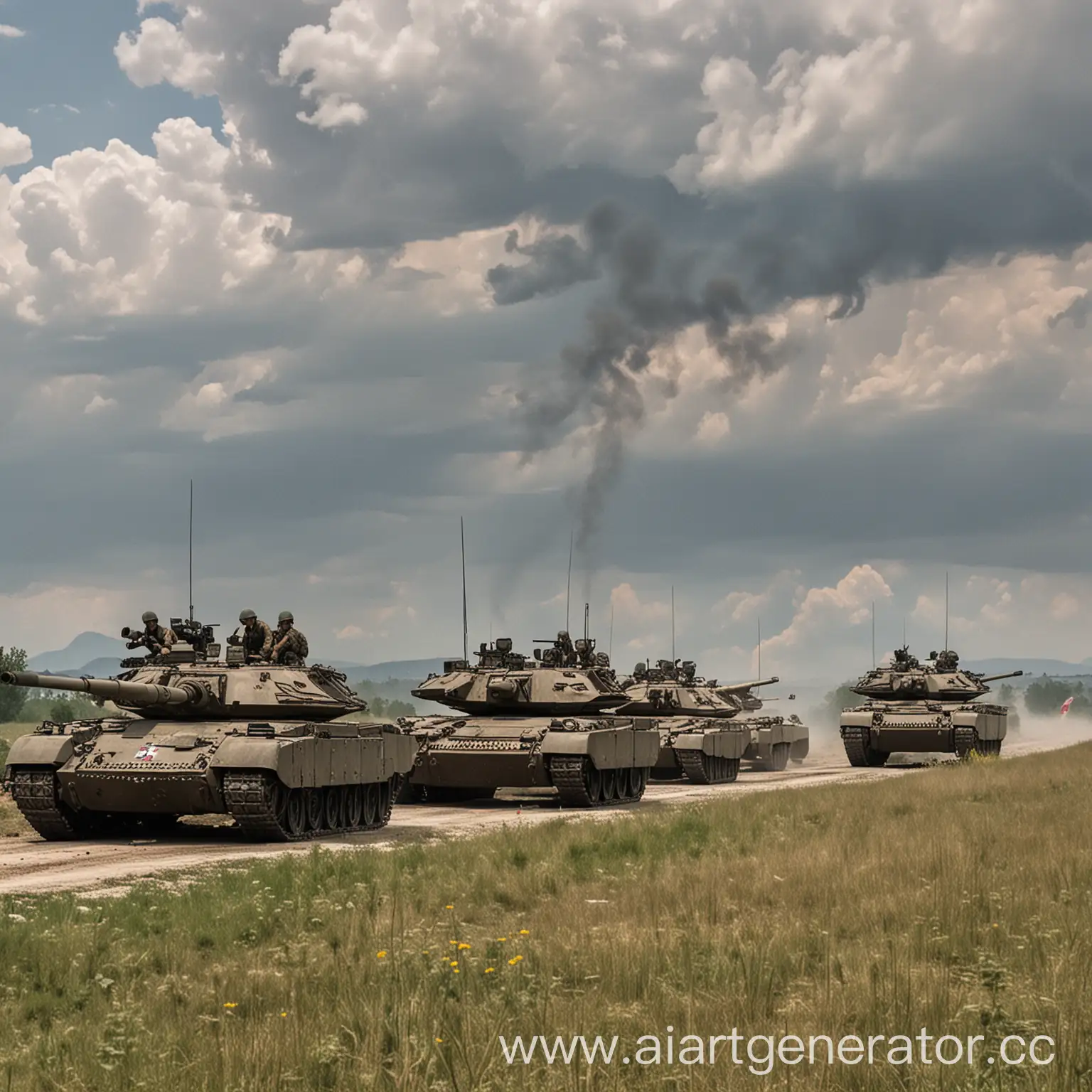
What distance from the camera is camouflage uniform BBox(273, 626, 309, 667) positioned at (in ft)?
82.9

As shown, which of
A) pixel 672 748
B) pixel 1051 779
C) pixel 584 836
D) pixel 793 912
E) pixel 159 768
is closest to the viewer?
pixel 793 912

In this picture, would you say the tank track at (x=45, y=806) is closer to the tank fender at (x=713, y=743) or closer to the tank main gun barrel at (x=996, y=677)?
the tank fender at (x=713, y=743)

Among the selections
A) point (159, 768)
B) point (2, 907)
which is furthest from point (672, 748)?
point (2, 907)

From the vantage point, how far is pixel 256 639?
2548cm

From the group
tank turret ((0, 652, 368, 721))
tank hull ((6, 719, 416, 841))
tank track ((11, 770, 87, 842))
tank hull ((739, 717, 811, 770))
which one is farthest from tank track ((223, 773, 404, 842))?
tank hull ((739, 717, 811, 770))

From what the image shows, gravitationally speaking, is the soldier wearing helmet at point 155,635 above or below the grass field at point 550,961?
above

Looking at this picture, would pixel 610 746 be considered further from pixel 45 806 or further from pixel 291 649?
pixel 45 806

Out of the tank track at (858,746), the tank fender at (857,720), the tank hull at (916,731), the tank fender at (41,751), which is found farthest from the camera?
the tank track at (858,746)

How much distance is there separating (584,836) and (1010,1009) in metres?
11.6

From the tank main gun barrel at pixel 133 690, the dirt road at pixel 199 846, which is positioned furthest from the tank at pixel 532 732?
the tank main gun barrel at pixel 133 690

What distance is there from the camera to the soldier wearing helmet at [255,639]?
25375mm

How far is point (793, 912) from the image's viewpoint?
1345cm

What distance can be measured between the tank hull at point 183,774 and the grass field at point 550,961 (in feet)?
12.2

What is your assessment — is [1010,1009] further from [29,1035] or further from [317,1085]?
[29,1035]
